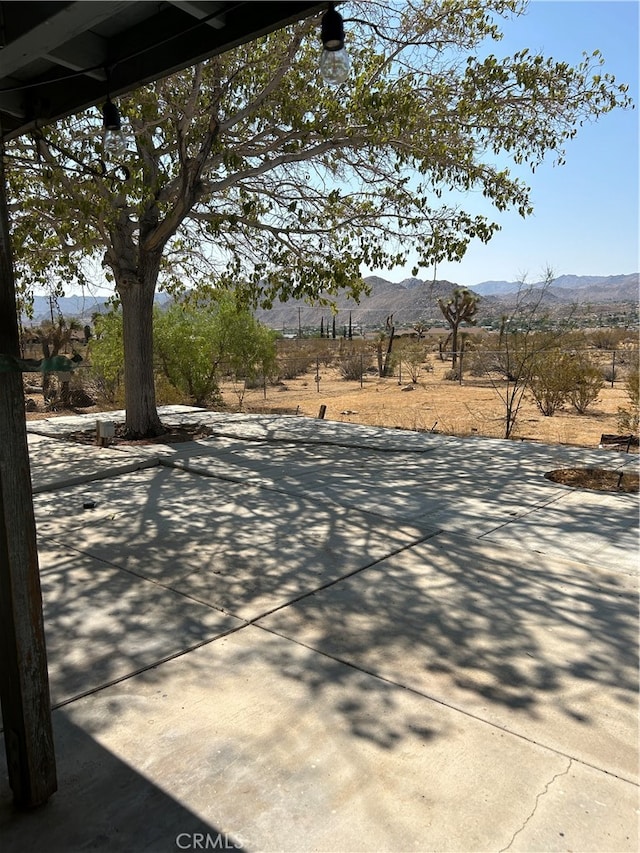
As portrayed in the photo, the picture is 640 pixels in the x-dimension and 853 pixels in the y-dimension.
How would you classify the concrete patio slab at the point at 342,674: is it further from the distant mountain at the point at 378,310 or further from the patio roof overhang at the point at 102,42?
the distant mountain at the point at 378,310

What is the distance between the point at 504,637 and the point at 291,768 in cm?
153

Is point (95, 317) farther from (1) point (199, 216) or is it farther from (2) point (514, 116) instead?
(2) point (514, 116)

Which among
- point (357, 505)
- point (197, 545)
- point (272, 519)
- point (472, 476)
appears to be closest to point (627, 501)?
point (472, 476)

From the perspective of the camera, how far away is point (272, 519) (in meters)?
5.77

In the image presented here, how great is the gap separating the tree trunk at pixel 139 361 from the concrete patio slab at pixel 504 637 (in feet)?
21.8

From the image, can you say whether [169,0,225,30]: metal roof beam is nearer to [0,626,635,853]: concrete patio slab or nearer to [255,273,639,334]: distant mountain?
[0,626,635,853]: concrete patio slab

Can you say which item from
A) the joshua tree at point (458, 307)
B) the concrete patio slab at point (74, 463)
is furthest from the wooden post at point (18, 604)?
the joshua tree at point (458, 307)

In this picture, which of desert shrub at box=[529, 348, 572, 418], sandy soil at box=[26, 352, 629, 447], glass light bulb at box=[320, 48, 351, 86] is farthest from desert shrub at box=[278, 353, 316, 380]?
glass light bulb at box=[320, 48, 351, 86]

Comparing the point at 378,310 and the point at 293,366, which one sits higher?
the point at 378,310

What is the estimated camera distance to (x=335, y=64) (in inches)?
117

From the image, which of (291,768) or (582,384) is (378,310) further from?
(291,768)

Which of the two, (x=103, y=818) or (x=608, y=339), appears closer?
(x=103, y=818)

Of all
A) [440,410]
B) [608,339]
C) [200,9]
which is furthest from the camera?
[608,339]

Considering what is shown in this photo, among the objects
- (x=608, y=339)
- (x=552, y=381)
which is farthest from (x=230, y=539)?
(x=608, y=339)
